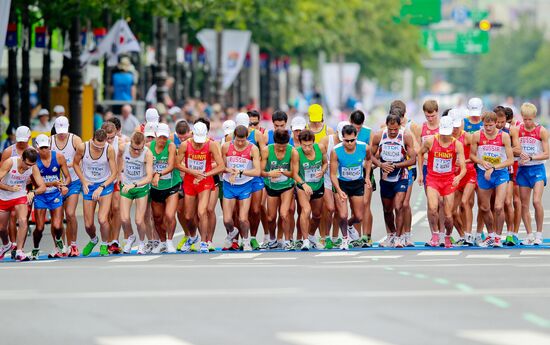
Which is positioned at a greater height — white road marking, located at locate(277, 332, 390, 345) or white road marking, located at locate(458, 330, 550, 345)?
white road marking, located at locate(458, 330, 550, 345)

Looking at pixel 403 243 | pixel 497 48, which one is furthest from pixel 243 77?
pixel 497 48

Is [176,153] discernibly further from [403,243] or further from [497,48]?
[497,48]

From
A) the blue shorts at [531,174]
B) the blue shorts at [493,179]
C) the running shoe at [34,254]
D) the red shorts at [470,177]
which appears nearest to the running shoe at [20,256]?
the running shoe at [34,254]

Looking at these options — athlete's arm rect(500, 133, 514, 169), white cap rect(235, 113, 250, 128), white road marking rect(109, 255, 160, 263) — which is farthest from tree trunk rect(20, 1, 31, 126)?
athlete's arm rect(500, 133, 514, 169)

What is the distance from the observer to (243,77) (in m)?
71.6

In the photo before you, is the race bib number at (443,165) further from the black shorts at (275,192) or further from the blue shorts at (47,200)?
the blue shorts at (47,200)

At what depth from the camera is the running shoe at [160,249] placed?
22062 millimetres

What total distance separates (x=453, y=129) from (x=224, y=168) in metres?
2.82

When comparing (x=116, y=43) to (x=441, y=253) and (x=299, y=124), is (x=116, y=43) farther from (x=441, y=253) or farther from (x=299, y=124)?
(x=441, y=253)

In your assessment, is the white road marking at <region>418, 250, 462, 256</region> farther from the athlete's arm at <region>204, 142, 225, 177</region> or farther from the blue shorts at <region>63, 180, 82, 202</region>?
the blue shorts at <region>63, 180, 82, 202</region>

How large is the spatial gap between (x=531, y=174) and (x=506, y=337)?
384 inches

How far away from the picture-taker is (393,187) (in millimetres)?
22125

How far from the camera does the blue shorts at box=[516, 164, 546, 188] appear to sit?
22453mm

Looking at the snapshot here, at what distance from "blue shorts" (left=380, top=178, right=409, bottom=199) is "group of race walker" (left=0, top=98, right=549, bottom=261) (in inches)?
0.7
